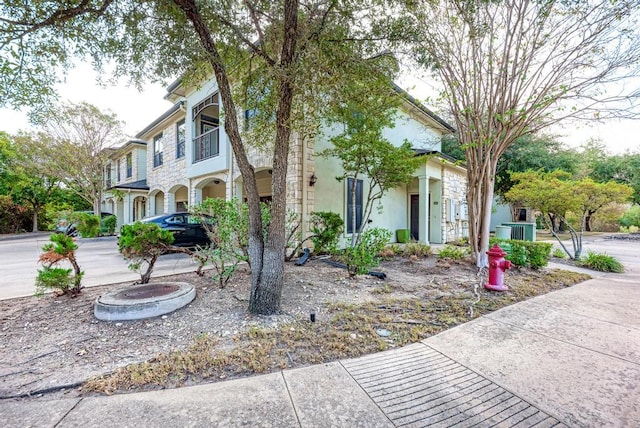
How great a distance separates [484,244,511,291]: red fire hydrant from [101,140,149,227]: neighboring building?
58.0ft

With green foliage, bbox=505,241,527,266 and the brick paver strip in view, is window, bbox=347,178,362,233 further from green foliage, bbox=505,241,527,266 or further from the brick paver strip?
the brick paver strip

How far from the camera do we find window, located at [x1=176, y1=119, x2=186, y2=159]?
44.3ft

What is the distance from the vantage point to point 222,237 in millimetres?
4867

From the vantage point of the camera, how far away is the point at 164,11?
13.0 ft

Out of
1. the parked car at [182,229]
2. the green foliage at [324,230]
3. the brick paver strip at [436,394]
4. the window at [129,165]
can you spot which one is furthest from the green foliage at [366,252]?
the window at [129,165]

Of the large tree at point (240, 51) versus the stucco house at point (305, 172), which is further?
the stucco house at point (305, 172)

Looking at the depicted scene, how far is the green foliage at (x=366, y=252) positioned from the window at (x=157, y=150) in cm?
1457

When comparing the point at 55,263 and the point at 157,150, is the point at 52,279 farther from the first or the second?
the point at 157,150

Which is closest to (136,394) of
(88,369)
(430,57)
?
(88,369)

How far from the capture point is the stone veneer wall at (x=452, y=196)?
12094mm

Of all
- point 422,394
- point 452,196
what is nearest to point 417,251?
point 452,196

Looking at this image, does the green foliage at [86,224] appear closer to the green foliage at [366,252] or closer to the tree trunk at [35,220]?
the tree trunk at [35,220]

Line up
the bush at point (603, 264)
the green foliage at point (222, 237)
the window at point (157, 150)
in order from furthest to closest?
1. the window at point (157, 150)
2. the bush at point (603, 264)
3. the green foliage at point (222, 237)

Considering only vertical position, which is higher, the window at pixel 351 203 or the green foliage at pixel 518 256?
the window at pixel 351 203
